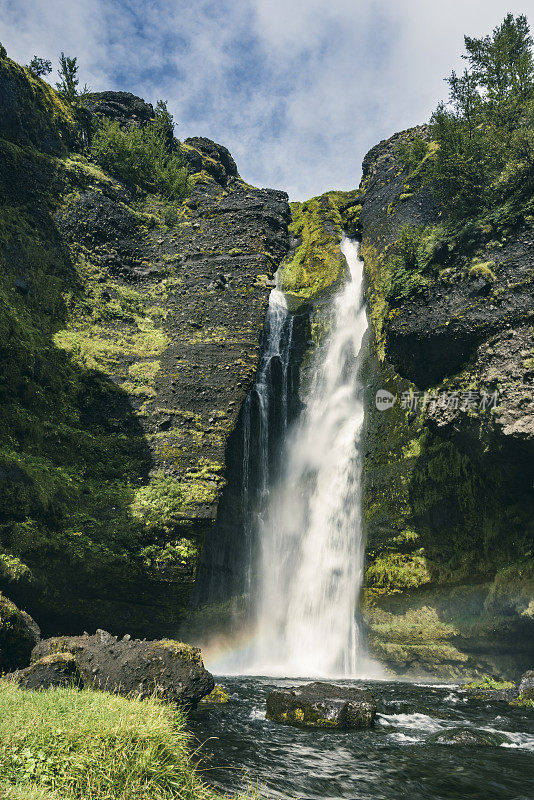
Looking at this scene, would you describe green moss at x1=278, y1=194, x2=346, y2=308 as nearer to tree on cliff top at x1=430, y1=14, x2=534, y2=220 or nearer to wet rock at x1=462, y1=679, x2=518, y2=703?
tree on cliff top at x1=430, y1=14, x2=534, y2=220

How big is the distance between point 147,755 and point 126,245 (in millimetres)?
23653

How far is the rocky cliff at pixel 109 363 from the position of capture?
1491 centimetres

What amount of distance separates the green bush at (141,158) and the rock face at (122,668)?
2619 cm

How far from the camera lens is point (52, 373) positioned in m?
17.4

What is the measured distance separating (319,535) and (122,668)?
37.9 ft

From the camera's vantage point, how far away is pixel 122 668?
30.2 feet

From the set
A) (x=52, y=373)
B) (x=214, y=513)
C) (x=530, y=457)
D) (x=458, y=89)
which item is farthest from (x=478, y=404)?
(x=458, y=89)

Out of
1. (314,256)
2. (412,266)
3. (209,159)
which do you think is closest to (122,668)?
(412,266)

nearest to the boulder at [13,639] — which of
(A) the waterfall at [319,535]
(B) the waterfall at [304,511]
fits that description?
(B) the waterfall at [304,511]

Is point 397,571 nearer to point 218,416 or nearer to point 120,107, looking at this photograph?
point 218,416

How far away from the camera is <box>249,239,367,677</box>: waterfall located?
17.7 metres

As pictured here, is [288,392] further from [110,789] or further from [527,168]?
[110,789]

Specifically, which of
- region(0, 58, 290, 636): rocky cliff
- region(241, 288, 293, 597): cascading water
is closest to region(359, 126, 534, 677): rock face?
region(241, 288, 293, 597): cascading water

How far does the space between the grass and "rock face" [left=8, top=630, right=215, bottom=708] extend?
3.00 m
